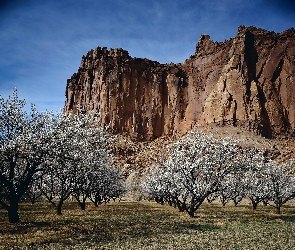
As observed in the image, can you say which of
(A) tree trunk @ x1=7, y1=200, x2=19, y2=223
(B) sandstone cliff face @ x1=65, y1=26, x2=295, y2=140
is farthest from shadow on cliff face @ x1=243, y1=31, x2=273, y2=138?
(A) tree trunk @ x1=7, y1=200, x2=19, y2=223

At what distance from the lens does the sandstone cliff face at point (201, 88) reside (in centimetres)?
14525

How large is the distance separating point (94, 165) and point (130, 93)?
149 meters

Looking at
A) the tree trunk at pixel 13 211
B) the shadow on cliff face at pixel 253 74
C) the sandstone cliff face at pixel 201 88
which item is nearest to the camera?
the tree trunk at pixel 13 211

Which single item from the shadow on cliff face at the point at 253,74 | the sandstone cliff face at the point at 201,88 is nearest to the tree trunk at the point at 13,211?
the sandstone cliff face at the point at 201,88

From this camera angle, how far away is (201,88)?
577 feet

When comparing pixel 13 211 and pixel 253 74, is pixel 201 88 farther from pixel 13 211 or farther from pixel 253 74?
pixel 13 211

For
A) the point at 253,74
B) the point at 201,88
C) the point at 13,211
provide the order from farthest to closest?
the point at 201,88 < the point at 253,74 < the point at 13,211

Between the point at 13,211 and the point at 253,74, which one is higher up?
the point at 253,74

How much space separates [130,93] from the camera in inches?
7357

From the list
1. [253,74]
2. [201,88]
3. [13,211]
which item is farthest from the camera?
[201,88]

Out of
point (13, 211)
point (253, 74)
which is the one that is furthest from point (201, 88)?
point (13, 211)

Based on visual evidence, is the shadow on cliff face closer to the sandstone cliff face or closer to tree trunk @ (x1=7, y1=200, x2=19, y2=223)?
the sandstone cliff face

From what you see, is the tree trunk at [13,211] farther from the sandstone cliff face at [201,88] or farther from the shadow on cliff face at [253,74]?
the shadow on cliff face at [253,74]

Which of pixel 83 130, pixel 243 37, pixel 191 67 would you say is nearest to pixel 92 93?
pixel 191 67
